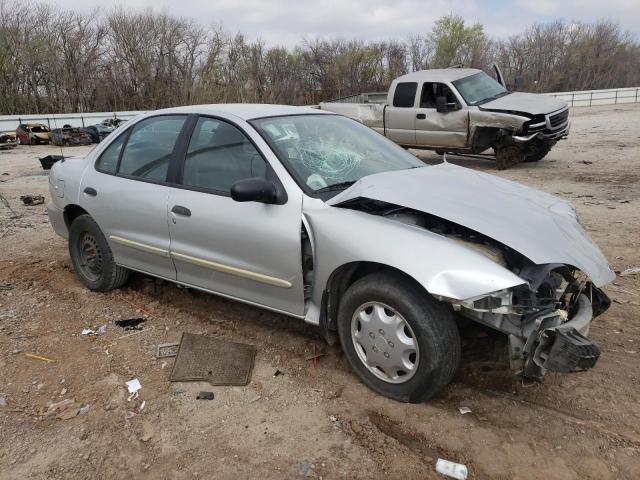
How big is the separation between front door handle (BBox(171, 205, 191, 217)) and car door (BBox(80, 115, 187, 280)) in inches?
4.5

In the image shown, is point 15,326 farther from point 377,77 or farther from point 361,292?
point 377,77

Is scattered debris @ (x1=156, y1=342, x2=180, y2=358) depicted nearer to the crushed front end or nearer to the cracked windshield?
the cracked windshield

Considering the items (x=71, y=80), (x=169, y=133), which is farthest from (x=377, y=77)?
(x=169, y=133)

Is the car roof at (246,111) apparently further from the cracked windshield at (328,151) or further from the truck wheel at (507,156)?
the truck wheel at (507,156)

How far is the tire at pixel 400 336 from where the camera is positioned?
2.69 m

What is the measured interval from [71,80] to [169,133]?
135ft

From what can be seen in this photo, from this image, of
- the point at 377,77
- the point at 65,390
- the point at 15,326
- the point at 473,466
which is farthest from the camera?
the point at 377,77

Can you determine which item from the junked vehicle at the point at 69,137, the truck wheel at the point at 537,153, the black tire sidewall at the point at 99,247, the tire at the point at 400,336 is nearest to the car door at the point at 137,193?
the black tire sidewall at the point at 99,247

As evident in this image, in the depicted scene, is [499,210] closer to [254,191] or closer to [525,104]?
[254,191]

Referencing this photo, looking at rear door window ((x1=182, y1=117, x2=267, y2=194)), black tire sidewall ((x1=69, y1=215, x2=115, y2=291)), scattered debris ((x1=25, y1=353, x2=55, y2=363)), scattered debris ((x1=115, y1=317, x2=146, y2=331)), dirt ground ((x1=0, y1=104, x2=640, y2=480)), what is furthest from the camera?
black tire sidewall ((x1=69, y1=215, x2=115, y2=291))

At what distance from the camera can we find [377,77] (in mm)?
48312

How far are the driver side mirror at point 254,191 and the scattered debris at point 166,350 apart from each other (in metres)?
1.26

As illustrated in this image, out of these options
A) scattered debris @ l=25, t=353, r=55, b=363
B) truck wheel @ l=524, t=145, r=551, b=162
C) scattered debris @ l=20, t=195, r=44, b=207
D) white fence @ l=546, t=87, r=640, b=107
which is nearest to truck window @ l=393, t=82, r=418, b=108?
truck wheel @ l=524, t=145, r=551, b=162

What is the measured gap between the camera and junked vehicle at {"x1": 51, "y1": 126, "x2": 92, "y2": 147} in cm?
2198
